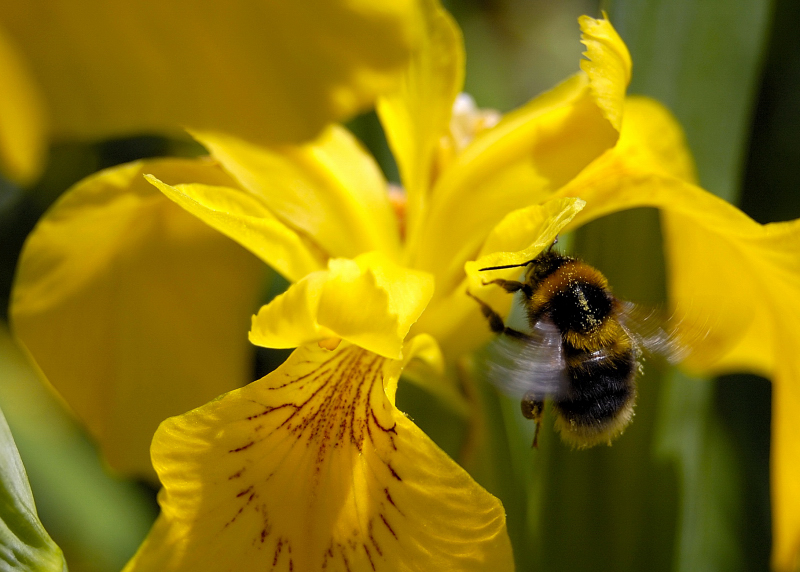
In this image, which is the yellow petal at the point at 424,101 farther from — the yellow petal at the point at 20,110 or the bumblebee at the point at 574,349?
the yellow petal at the point at 20,110

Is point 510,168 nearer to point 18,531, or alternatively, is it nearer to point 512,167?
point 512,167

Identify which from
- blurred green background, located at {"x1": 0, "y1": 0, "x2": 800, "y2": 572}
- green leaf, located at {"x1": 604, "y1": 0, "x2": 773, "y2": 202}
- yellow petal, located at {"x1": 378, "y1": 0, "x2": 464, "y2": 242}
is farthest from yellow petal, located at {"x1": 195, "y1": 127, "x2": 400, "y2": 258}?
green leaf, located at {"x1": 604, "y1": 0, "x2": 773, "y2": 202}

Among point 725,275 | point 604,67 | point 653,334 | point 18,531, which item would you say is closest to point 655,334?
point 653,334

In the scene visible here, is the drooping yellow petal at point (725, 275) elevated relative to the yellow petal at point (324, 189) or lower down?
lower down

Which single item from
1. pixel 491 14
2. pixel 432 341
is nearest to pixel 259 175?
pixel 432 341

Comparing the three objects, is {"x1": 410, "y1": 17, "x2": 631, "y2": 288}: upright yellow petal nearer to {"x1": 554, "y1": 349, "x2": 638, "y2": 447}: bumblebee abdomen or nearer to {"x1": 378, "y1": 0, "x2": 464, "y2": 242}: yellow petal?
{"x1": 378, "y1": 0, "x2": 464, "y2": 242}: yellow petal

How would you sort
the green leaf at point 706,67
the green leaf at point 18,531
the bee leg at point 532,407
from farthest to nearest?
the green leaf at point 706,67, the bee leg at point 532,407, the green leaf at point 18,531

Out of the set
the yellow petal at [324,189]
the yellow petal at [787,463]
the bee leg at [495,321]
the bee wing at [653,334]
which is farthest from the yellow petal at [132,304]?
the yellow petal at [787,463]
